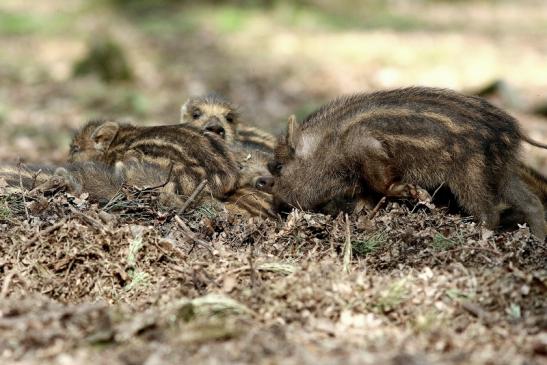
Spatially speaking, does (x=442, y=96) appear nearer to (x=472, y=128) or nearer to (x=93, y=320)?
(x=472, y=128)

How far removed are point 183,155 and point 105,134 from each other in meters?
1.23

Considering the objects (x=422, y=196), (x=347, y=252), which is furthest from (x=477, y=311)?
(x=422, y=196)

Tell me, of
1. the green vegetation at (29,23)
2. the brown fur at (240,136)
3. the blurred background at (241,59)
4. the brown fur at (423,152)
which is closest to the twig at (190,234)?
the brown fur at (240,136)

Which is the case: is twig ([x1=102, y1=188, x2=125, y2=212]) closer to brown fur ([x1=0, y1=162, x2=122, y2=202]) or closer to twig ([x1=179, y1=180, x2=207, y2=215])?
brown fur ([x1=0, y1=162, x2=122, y2=202])

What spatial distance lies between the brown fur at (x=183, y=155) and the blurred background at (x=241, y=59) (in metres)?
2.69

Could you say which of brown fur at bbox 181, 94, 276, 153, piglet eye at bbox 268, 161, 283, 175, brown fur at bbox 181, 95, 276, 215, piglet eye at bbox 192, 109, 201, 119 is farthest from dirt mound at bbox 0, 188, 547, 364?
piglet eye at bbox 192, 109, 201, 119

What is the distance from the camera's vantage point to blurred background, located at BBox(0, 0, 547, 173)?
36.8 feet

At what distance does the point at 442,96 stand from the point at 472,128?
0.40 m

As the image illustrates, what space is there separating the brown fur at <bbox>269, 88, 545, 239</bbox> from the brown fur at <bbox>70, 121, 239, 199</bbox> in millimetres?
543

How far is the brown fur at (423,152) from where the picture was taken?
17.9 feet

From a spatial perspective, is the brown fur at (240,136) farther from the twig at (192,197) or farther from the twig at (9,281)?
the twig at (9,281)

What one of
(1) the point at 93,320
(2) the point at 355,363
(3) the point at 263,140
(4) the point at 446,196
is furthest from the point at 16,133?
(2) the point at 355,363

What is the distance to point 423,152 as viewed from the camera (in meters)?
5.50

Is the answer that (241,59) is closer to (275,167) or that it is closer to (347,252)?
(275,167)
